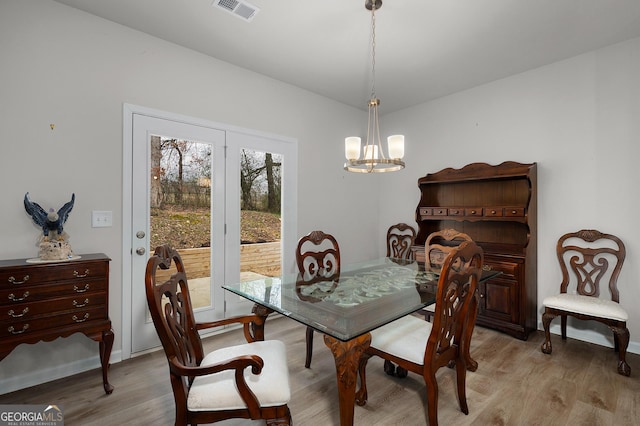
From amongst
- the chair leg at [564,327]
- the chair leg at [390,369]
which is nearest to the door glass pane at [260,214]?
the chair leg at [390,369]

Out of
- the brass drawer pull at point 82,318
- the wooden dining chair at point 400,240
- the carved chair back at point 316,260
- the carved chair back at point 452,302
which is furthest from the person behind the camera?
the wooden dining chair at point 400,240

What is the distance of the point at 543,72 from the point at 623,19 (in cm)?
78

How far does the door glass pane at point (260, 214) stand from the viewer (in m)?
3.28

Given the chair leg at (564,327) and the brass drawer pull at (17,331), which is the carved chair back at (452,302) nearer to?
the chair leg at (564,327)

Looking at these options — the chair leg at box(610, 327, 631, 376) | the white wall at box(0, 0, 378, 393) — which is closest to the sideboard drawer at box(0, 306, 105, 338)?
the white wall at box(0, 0, 378, 393)

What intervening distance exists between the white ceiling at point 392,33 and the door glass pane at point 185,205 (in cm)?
97

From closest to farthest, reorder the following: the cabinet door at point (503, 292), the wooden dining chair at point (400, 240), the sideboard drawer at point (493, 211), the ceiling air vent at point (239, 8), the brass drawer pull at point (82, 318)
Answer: the brass drawer pull at point (82, 318) < the ceiling air vent at point (239, 8) < the cabinet door at point (503, 292) < the sideboard drawer at point (493, 211) < the wooden dining chair at point (400, 240)

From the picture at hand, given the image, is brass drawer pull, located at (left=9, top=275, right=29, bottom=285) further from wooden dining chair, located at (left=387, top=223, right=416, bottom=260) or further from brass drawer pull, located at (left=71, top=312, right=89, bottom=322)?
wooden dining chair, located at (left=387, top=223, right=416, bottom=260)

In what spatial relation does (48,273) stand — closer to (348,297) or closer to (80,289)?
(80,289)

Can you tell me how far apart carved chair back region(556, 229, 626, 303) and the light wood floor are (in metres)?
0.59

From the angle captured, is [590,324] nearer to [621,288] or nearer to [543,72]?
[621,288]

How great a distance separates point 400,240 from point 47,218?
12.6ft

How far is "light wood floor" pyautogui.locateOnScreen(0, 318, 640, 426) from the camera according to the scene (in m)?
1.81

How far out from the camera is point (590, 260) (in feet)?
9.36
